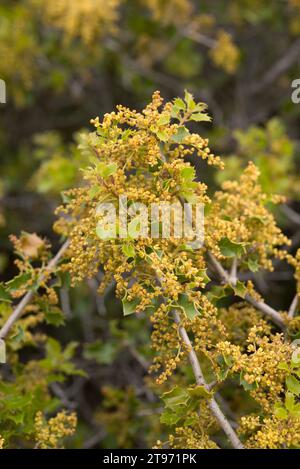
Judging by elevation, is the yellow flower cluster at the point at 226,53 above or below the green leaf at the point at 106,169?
→ above

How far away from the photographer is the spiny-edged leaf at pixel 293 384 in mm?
1602

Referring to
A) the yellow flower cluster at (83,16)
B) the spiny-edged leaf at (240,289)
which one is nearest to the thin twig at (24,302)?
the spiny-edged leaf at (240,289)

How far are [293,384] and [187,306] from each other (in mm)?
301

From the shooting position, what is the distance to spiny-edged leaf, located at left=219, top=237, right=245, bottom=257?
180 centimetres

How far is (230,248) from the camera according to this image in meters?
1.81

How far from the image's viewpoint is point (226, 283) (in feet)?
6.13

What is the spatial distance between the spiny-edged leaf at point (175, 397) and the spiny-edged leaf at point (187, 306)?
0.22m

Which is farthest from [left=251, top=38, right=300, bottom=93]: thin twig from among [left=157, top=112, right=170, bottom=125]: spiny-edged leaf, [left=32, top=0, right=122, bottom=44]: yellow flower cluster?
[left=157, top=112, right=170, bottom=125]: spiny-edged leaf

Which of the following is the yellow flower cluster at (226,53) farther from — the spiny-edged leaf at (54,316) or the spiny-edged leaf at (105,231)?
the spiny-edged leaf at (105,231)

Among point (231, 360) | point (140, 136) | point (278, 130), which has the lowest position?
point (231, 360)

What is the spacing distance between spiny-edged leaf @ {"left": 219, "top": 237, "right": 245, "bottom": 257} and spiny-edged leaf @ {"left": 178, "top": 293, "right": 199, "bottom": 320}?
0.25 m
